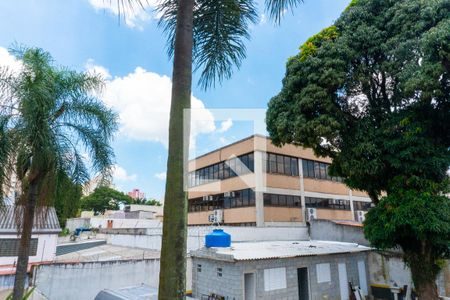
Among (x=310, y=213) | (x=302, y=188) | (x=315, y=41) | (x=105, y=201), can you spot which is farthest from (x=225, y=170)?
(x=105, y=201)

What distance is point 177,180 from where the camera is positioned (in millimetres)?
3289

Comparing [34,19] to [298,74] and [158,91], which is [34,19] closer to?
[158,91]

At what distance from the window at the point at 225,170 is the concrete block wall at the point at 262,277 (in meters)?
9.22

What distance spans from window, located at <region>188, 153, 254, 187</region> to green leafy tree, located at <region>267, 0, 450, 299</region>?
376 inches

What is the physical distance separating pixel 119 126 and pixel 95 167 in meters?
1.28

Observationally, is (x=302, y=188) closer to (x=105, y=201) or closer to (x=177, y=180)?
(x=177, y=180)

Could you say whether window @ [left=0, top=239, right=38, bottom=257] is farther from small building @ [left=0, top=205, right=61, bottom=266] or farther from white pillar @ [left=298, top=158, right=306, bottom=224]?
white pillar @ [left=298, top=158, right=306, bottom=224]

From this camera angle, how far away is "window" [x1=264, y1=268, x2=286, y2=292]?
10.6m

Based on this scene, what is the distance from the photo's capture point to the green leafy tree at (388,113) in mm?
8367

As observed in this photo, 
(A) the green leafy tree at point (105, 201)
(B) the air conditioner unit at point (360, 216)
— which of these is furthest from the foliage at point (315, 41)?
(A) the green leafy tree at point (105, 201)

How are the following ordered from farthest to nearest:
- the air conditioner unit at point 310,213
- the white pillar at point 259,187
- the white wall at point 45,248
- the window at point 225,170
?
1. the air conditioner unit at point 310,213
2. the window at point 225,170
3. the white pillar at point 259,187
4. the white wall at point 45,248

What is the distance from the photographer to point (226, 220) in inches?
877

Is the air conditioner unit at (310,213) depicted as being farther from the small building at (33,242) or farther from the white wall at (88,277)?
the small building at (33,242)

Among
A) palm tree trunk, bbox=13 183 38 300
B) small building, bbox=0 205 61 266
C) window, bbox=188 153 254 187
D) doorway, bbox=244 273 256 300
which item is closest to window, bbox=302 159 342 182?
window, bbox=188 153 254 187
